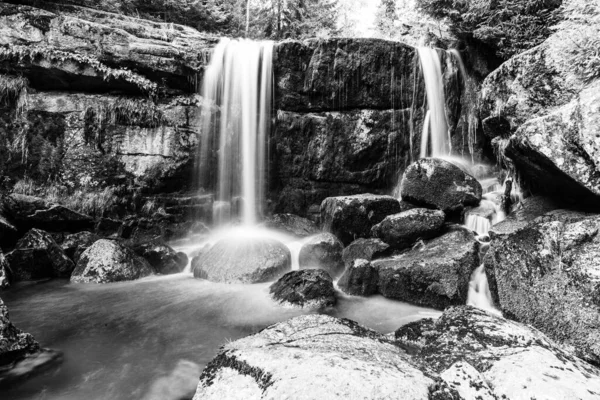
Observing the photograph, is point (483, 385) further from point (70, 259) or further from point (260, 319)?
point (70, 259)

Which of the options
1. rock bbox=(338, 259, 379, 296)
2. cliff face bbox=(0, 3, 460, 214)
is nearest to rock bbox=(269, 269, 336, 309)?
rock bbox=(338, 259, 379, 296)

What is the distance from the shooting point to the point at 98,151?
11711 mm

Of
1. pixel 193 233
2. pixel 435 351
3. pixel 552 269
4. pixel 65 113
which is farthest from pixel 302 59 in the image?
pixel 435 351

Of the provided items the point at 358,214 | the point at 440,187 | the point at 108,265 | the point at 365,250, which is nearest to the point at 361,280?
the point at 365,250

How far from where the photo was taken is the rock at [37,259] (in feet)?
27.9

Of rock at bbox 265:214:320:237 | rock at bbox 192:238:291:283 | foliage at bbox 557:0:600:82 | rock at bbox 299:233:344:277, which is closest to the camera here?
foliage at bbox 557:0:600:82

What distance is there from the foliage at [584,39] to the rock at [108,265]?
33.3ft

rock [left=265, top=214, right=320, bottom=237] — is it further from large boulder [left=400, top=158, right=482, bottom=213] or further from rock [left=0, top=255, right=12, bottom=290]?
rock [left=0, top=255, right=12, bottom=290]

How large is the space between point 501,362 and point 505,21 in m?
11.1

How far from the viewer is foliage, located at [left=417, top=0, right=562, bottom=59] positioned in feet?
31.6

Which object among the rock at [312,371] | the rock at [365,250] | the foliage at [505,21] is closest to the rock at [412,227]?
the rock at [365,250]

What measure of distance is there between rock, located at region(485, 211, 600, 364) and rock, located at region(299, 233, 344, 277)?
3.93m

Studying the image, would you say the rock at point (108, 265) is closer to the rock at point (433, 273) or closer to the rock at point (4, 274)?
the rock at point (4, 274)

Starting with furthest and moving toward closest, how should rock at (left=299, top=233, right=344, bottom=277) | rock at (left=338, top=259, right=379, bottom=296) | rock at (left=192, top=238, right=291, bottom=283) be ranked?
1. rock at (left=299, top=233, right=344, bottom=277)
2. rock at (left=192, top=238, right=291, bottom=283)
3. rock at (left=338, top=259, right=379, bottom=296)
